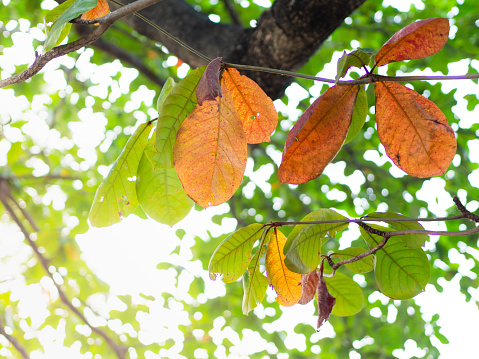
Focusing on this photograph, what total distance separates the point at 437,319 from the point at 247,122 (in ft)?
6.29

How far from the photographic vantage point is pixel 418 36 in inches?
15.7

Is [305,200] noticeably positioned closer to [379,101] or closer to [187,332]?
[187,332]

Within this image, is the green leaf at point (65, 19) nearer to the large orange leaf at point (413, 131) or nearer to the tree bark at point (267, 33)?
the large orange leaf at point (413, 131)

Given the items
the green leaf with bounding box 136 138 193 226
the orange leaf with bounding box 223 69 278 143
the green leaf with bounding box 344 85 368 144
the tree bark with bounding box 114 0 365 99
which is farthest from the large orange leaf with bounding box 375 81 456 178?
A: the tree bark with bounding box 114 0 365 99

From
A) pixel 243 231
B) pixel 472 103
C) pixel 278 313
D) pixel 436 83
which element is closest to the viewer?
pixel 243 231

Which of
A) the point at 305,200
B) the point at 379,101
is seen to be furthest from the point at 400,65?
the point at 379,101

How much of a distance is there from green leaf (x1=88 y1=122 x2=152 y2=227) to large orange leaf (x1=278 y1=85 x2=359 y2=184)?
21cm

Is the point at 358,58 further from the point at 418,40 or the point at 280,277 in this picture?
the point at 280,277

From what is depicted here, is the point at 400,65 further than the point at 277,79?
Yes

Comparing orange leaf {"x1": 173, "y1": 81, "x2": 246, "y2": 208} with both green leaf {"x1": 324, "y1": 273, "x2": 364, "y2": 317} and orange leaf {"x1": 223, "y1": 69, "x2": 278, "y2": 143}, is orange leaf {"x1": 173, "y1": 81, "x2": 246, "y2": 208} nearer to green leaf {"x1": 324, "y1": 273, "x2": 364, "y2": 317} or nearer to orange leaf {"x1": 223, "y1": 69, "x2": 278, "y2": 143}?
orange leaf {"x1": 223, "y1": 69, "x2": 278, "y2": 143}

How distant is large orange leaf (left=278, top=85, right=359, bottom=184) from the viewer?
1.46 ft

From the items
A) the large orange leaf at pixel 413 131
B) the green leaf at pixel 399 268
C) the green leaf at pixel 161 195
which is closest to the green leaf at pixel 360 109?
the large orange leaf at pixel 413 131

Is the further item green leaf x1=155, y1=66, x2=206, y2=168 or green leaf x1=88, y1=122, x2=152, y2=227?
green leaf x1=88, y1=122, x2=152, y2=227

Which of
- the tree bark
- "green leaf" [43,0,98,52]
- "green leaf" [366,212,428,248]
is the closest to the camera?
"green leaf" [43,0,98,52]
